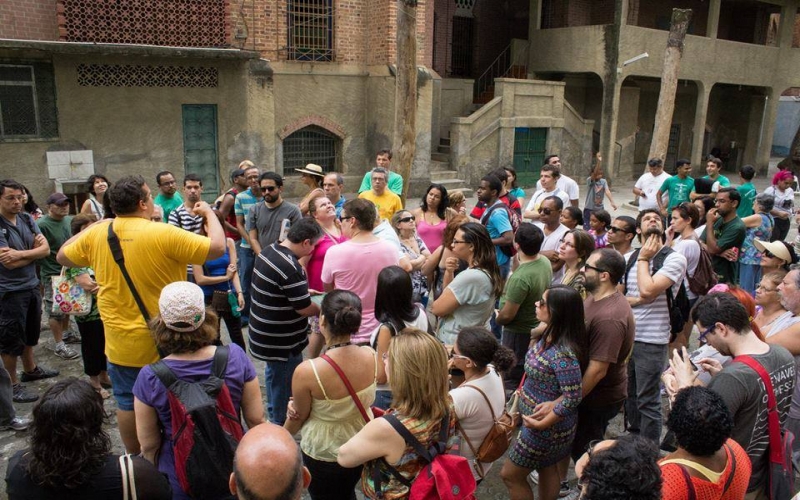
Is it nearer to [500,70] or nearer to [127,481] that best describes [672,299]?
[127,481]

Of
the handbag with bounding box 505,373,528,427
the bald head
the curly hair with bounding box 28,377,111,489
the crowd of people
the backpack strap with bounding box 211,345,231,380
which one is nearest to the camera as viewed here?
the bald head

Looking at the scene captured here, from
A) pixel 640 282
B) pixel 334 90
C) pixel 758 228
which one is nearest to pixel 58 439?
pixel 640 282

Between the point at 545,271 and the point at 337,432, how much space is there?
86.3 inches

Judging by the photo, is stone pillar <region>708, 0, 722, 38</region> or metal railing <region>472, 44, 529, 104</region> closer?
stone pillar <region>708, 0, 722, 38</region>

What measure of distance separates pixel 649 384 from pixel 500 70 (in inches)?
733

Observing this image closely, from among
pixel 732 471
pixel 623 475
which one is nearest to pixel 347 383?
pixel 623 475

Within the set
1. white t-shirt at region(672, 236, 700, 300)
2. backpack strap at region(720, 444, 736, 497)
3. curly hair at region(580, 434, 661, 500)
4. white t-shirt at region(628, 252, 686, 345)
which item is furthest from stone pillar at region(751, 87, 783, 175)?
curly hair at region(580, 434, 661, 500)

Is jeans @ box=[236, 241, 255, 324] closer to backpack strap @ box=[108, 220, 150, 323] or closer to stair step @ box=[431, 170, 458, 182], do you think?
backpack strap @ box=[108, 220, 150, 323]

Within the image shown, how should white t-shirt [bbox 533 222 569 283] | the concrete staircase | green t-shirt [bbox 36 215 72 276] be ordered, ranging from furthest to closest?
1. the concrete staircase
2. green t-shirt [bbox 36 215 72 276]
3. white t-shirt [bbox 533 222 569 283]

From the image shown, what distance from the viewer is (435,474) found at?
2.66 metres

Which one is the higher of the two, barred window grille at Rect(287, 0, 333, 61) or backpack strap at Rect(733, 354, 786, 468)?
barred window grille at Rect(287, 0, 333, 61)

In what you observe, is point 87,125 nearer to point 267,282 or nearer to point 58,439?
point 267,282

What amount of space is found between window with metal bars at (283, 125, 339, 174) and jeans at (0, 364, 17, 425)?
11.1m

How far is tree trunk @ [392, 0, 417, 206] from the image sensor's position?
972cm
